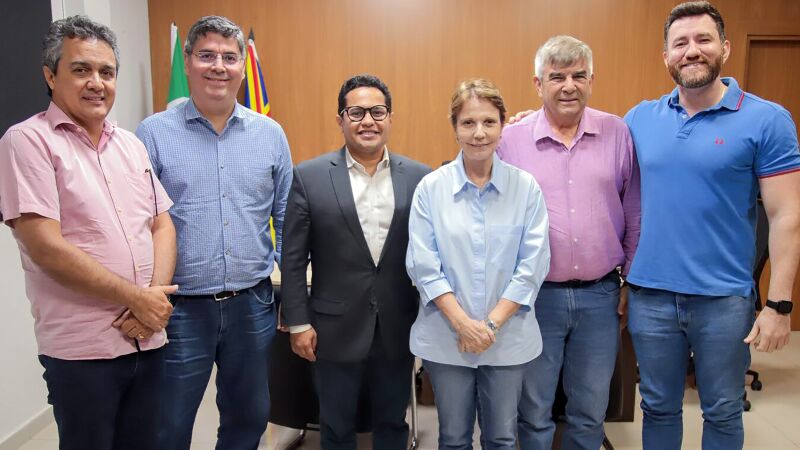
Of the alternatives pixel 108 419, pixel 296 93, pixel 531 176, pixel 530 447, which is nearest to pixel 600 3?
pixel 296 93

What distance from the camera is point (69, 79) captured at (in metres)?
1.57

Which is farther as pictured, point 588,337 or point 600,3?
point 600,3

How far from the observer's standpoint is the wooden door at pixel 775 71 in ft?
15.2

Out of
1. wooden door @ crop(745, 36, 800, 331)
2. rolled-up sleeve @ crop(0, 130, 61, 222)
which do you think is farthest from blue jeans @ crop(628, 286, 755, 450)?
wooden door @ crop(745, 36, 800, 331)

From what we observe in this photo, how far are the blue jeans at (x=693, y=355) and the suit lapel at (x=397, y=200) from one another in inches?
35.0

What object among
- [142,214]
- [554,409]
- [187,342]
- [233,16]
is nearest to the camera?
[142,214]

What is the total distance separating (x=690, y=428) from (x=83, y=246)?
307 cm

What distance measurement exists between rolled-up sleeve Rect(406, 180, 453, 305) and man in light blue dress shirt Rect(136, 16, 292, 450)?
0.57 metres

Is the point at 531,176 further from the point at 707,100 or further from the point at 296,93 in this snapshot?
the point at 296,93

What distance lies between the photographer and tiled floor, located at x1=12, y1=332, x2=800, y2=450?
9.61ft

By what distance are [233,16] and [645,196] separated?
11.9 feet

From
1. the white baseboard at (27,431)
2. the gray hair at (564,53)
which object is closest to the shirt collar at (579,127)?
the gray hair at (564,53)

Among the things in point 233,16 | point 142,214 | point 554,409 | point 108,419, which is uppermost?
point 233,16

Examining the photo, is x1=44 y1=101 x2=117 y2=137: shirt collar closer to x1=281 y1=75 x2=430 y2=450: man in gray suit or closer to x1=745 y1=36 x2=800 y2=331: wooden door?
x1=281 y1=75 x2=430 y2=450: man in gray suit
